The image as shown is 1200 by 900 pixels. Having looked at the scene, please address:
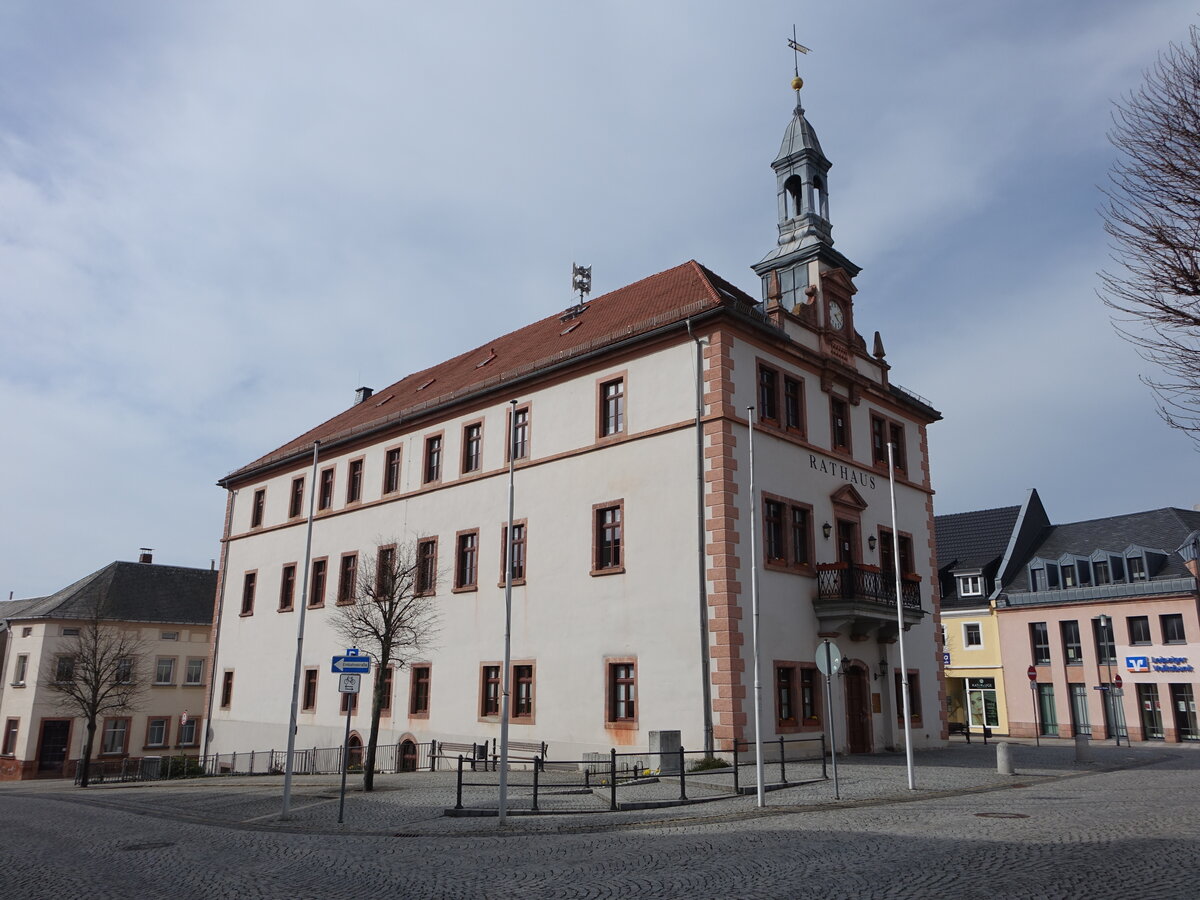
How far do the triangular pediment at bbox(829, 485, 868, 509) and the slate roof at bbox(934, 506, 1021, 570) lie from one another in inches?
905

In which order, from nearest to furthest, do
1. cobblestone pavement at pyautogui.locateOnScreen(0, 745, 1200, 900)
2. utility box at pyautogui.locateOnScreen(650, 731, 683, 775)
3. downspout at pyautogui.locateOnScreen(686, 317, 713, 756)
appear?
cobblestone pavement at pyautogui.locateOnScreen(0, 745, 1200, 900) < utility box at pyautogui.locateOnScreen(650, 731, 683, 775) < downspout at pyautogui.locateOnScreen(686, 317, 713, 756)

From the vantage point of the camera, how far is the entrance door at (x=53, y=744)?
48812 millimetres

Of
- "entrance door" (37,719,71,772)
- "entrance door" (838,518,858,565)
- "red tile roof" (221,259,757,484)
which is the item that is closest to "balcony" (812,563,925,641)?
"entrance door" (838,518,858,565)

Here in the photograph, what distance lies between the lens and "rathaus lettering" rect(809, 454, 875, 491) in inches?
1041

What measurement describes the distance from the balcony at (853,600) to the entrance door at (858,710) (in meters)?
1.07

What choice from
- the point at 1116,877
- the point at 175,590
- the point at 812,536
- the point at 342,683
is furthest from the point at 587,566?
the point at 175,590

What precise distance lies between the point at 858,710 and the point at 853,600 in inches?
139

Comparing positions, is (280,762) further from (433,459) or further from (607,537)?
(607,537)

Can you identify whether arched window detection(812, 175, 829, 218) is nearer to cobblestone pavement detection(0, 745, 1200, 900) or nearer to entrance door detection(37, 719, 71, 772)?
cobblestone pavement detection(0, 745, 1200, 900)

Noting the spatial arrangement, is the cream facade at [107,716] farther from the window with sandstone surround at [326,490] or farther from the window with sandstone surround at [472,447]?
the window with sandstone surround at [472,447]

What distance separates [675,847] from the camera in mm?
11680

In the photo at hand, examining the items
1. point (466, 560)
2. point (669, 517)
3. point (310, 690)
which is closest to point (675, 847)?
point (669, 517)

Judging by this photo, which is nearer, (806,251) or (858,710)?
(858,710)

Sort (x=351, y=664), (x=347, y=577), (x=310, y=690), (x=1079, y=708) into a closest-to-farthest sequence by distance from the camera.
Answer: (x=351, y=664) < (x=347, y=577) < (x=310, y=690) < (x=1079, y=708)
